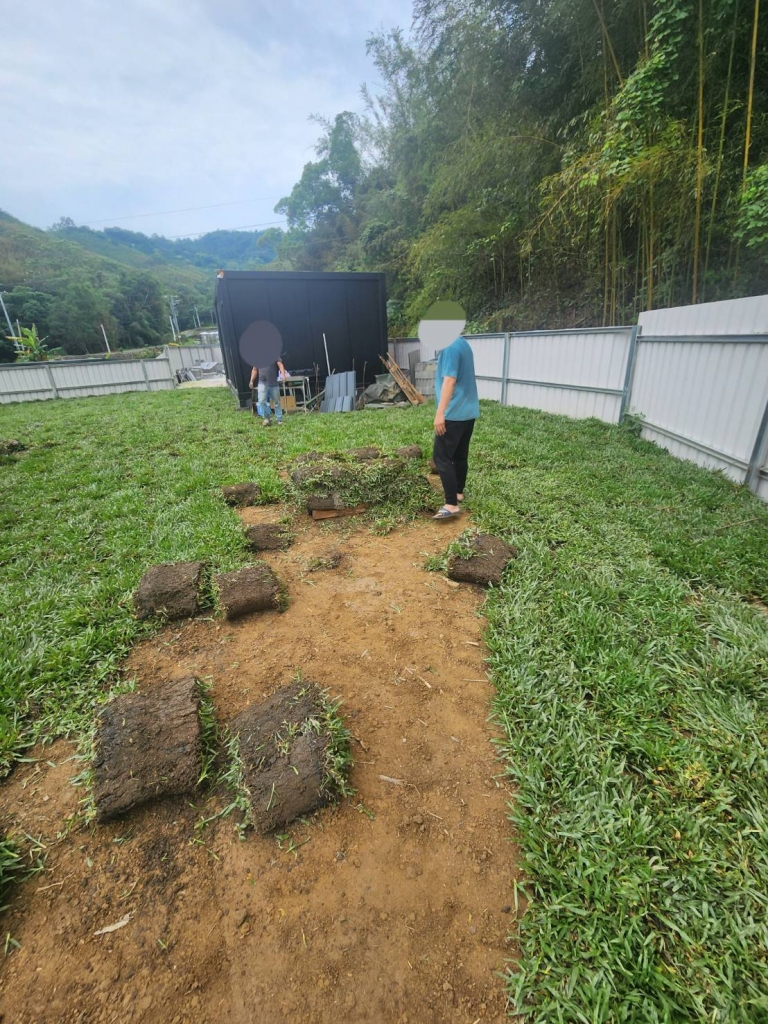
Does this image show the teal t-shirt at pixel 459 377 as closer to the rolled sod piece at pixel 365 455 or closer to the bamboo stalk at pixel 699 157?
the rolled sod piece at pixel 365 455

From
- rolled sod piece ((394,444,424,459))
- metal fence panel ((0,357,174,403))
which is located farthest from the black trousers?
metal fence panel ((0,357,174,403))

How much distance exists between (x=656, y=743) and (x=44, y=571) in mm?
3426

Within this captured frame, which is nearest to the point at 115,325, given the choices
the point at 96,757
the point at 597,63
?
the point at 597,63

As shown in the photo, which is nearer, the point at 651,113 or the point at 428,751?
the point at 428,751

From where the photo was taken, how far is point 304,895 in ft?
3.84

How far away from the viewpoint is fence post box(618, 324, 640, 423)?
528 cm

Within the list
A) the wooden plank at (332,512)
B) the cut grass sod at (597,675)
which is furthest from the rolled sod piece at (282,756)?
the wooden plank at (332,512)

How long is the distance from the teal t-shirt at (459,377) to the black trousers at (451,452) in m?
0.07

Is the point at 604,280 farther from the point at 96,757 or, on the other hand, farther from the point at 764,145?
the point at 96,757

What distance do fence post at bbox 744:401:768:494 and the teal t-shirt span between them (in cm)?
231

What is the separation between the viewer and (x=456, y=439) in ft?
10.5

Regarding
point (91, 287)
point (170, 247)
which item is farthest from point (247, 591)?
point (170, 247)

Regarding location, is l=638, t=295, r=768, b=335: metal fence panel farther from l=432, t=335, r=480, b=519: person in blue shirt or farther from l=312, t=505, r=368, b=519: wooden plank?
l=312, t=505, r=368, b=519: wooden plank

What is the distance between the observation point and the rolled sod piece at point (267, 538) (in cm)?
304
